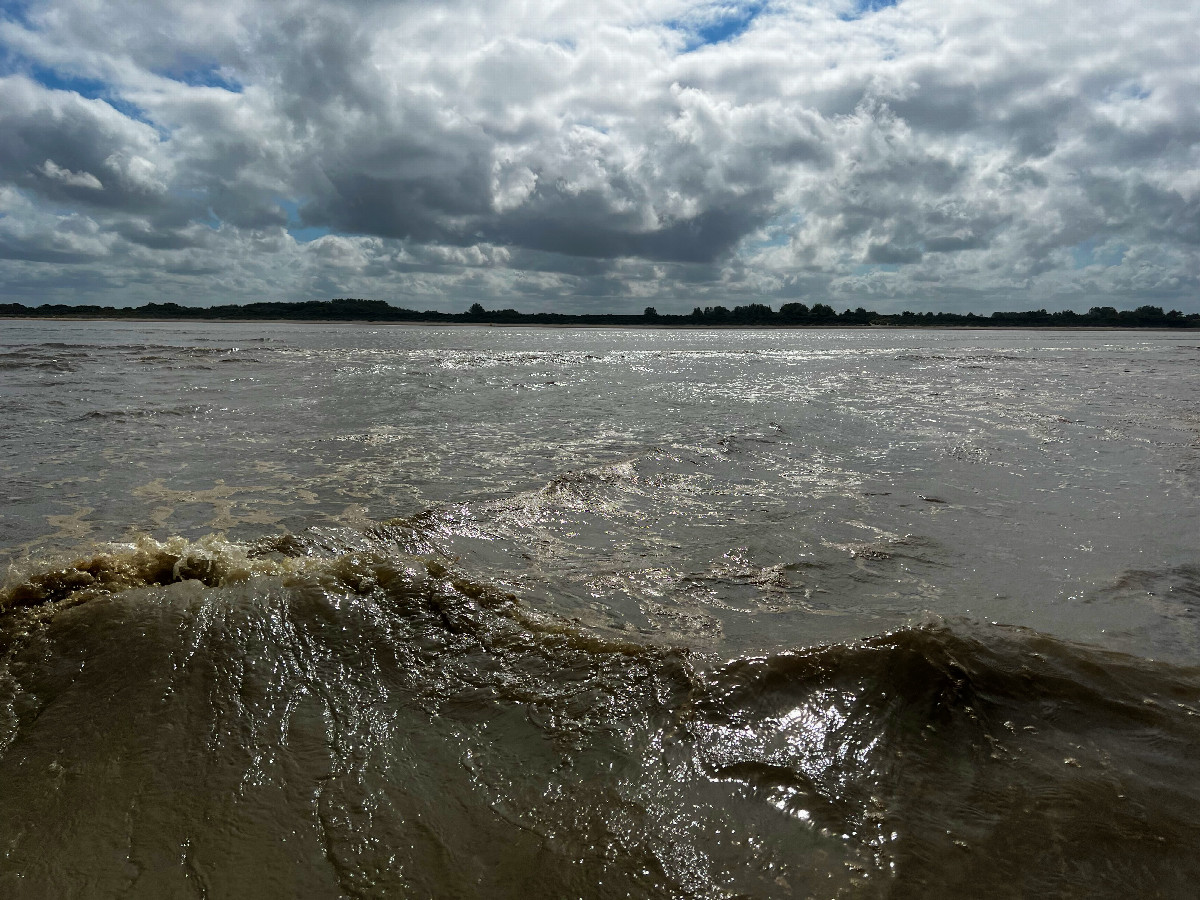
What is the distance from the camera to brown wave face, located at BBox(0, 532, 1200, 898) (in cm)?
230

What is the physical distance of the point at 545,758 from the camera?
2.84 metres

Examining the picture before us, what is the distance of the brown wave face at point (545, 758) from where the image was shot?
7.56ft

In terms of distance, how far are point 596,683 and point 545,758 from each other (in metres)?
0.58

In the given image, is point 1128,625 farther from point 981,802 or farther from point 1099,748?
point 981,802

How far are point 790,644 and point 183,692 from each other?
3.38m

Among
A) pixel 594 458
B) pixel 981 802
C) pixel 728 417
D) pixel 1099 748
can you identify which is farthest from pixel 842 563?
pixel 728 417

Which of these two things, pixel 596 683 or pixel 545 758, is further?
pixel 596 683

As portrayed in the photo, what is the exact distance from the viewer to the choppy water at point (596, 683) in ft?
7.75

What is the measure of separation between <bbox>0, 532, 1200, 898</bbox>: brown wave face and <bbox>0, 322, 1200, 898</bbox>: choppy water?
1 cm

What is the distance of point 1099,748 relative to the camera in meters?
2.91

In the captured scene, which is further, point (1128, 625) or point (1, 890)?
point (1128, 625)

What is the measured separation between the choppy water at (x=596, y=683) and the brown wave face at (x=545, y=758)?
1cm

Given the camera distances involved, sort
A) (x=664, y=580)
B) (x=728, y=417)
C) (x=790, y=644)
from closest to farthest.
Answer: (x=790, y=644), (x=664, y=580), (x=728, y=417)

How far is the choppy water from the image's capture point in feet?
7.75
